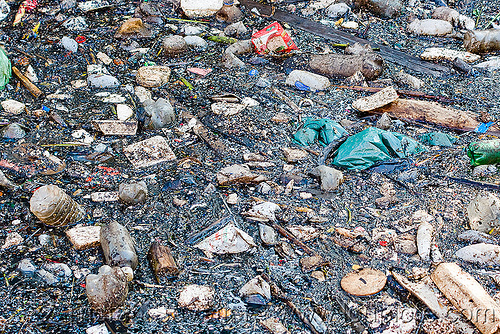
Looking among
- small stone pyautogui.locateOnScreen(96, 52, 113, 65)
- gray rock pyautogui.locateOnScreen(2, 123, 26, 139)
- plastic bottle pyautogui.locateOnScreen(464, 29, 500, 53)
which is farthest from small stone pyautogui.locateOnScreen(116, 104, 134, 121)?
plastic bottle pyautogui.locateOnScreen(464, 29, 500, 53)

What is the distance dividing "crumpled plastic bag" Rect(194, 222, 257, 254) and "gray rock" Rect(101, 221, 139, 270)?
372 millimetres

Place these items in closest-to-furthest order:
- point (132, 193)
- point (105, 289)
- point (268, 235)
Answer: point (105, 289) < point (268, 235) < point (132, 193)

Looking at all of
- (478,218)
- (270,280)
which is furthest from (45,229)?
(478,218)

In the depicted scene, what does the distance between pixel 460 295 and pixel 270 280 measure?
0.95 m

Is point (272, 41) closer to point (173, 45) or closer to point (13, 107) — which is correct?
point (173, 45)

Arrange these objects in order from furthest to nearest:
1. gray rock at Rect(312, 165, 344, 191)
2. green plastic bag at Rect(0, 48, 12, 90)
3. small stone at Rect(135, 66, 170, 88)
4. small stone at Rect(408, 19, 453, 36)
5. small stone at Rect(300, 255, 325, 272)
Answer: small stone at Rect(408, 19, 453, 36)
small stone at Rect(135, 66, 170, 88)
green plastic bag at Rect(0, 48, 12, 90)
gray rock at Rect(312, 165, 344, 191)
small stone at Rect(300, 255, 325, 272)

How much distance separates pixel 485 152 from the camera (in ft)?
9.41

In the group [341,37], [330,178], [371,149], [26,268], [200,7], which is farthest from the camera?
[200,7]

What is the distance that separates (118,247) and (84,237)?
0.28m

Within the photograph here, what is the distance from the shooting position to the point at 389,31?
4938 mm

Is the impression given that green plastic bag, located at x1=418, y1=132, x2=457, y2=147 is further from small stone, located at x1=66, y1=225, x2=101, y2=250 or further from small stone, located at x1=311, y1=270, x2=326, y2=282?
small stone, located at x1=66, y1=225, x2=101, y2=250

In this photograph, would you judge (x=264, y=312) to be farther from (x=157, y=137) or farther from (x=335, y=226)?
(x=157, y=137)

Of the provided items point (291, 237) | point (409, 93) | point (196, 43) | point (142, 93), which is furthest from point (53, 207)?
point (409, 93)

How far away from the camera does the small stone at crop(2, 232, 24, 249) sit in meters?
2.31
